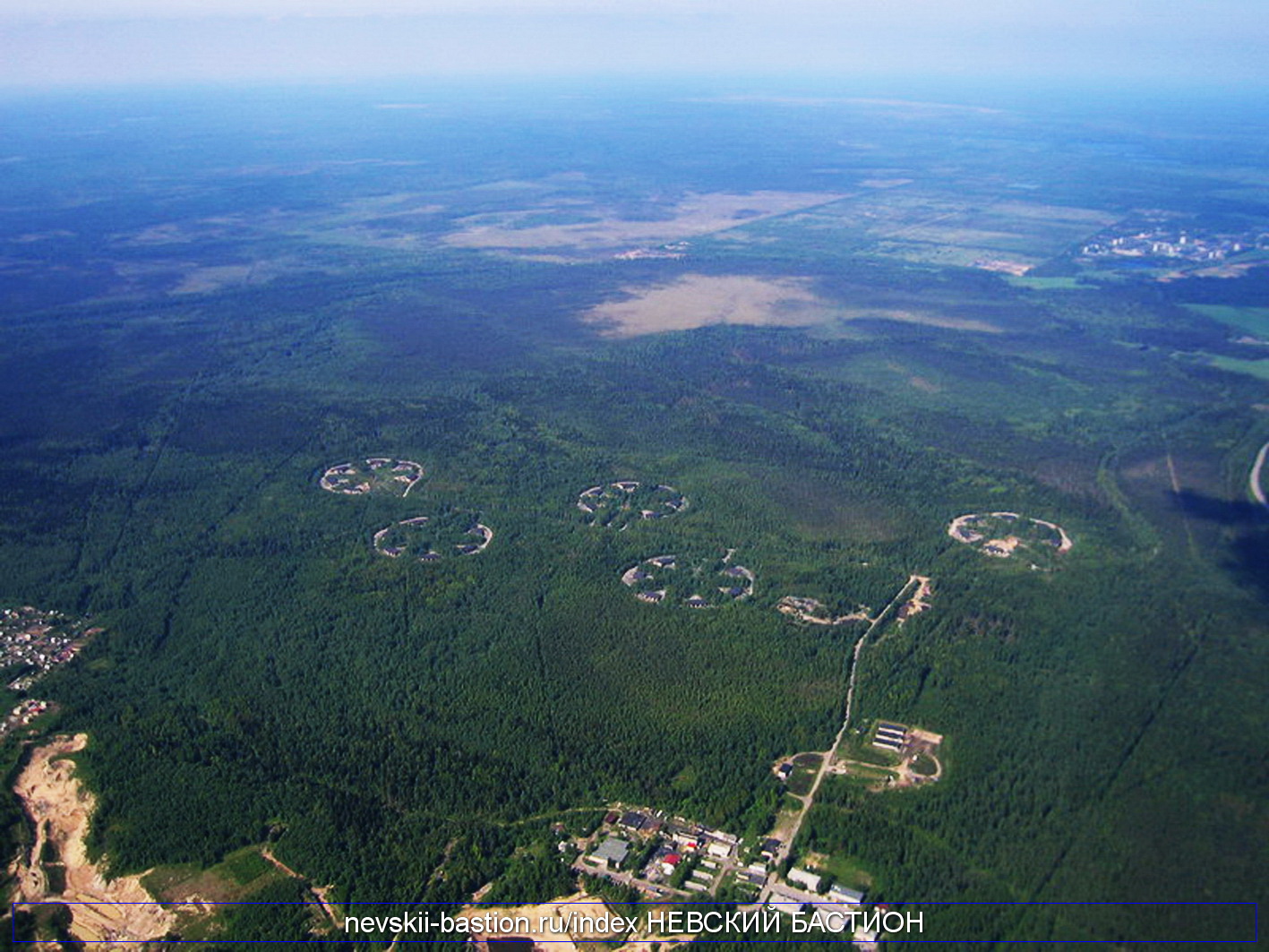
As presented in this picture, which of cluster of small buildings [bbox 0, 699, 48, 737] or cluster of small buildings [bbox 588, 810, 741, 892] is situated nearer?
cluster of small buildings [bbox 588, 810, 741, 892]

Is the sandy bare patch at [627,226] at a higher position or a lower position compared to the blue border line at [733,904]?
higher

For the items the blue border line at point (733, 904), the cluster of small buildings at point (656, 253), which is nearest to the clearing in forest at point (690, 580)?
the blue border line at point (733, 904)

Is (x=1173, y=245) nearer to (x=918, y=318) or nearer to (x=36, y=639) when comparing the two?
(x=918, y=318)

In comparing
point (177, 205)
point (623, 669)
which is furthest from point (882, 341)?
point (177, 205)

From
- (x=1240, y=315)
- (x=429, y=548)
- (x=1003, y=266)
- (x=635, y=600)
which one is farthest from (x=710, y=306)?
(x=635, y=600)

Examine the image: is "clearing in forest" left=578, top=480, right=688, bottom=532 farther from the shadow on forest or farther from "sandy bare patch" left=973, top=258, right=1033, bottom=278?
"sandy bare patch" left=973, top=258, right=1033, bottom=278

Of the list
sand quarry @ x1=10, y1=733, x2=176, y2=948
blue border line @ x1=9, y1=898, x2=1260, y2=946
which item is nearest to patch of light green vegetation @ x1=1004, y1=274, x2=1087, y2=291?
blue border line @ x1=9, y1=898, x2=1260, y2=946

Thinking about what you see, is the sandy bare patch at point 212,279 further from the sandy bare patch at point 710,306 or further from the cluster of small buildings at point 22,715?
the cluster of small buildings at point 22,715
